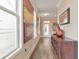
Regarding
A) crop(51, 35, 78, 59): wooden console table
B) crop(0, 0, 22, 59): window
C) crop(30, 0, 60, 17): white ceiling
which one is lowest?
crop(51, 35, 78, 59): wooden console table

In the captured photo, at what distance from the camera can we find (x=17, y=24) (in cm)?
344

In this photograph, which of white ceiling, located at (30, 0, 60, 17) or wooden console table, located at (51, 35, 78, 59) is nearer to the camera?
wooden console table, located at (51, 35, 78, 59)

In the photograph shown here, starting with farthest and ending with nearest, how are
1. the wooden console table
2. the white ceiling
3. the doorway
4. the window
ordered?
the doorway → the white ceiling → the wooden console table → the window

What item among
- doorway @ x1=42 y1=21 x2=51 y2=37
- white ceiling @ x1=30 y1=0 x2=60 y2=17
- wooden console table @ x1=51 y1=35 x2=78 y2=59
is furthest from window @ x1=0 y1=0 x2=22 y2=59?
doorway @ x1=42 y1=21 x2=51 y2=37

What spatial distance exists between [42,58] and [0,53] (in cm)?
304

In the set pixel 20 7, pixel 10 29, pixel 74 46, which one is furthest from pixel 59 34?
pixel 10 29

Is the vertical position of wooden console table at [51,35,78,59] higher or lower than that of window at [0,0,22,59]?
lower

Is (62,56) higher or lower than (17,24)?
lower

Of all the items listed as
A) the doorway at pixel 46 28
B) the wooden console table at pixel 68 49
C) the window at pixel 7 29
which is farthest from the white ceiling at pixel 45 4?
the doorway at pixel 46 28

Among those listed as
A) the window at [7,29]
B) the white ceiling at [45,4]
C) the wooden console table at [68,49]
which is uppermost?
the white ceiling at [45,4]

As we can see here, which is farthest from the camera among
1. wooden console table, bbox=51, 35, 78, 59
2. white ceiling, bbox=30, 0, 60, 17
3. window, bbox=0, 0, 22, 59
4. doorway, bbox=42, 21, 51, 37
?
doorway, bbox=42, 21, 51, 37

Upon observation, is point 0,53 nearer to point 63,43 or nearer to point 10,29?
point 10,29

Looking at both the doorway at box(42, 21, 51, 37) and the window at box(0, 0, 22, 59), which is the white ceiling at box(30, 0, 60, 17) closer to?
the window at box(0, 0, 22, 59)

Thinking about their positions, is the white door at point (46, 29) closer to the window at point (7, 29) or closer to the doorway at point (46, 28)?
the doorway at point (46, 28)
